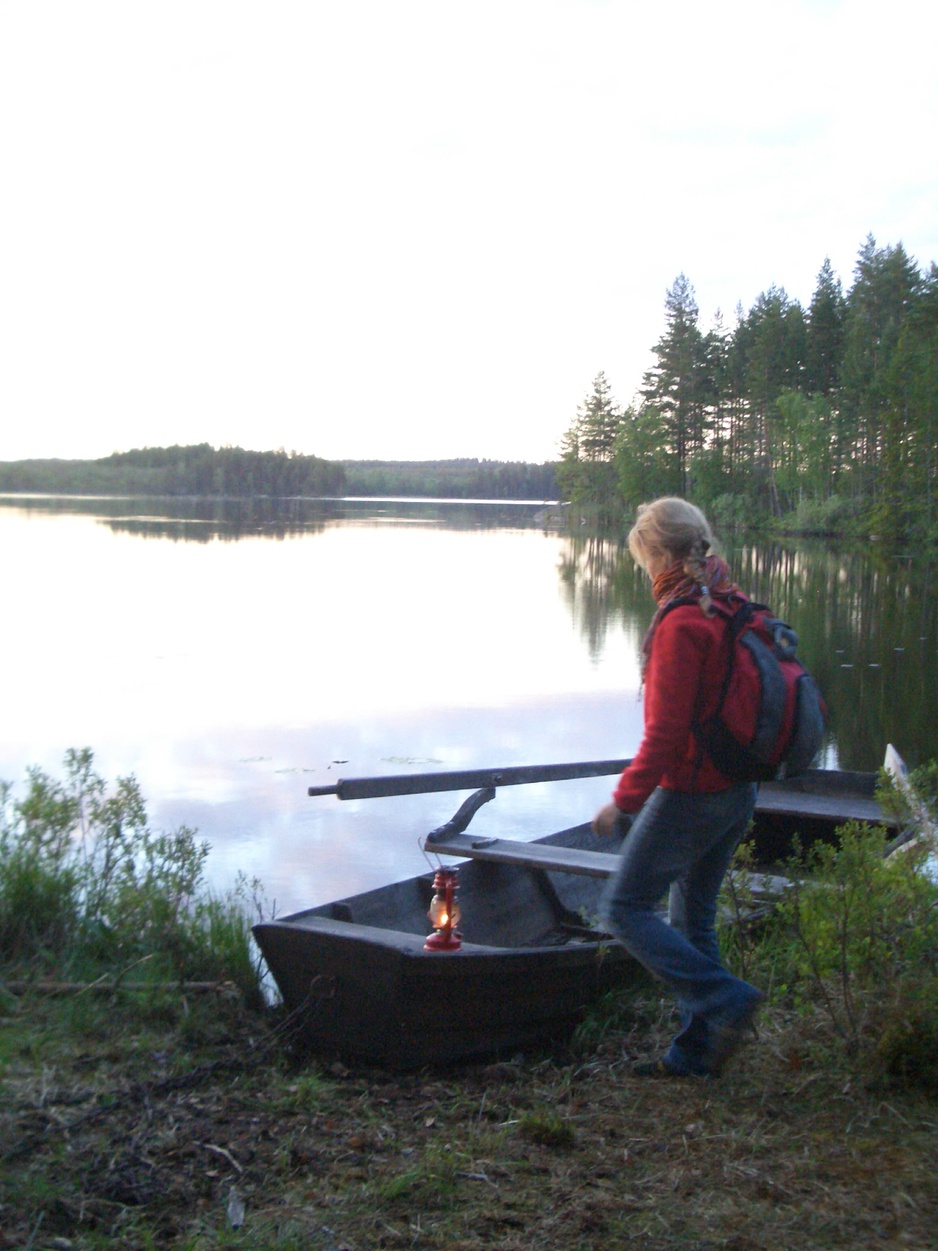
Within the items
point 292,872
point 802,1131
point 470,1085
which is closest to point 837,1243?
point 802,1131

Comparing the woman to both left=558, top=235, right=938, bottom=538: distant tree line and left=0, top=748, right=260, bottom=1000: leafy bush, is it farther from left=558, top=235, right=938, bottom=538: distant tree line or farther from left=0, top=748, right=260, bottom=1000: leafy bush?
left=558, top=235, right=938, bottom=538: distant tree line

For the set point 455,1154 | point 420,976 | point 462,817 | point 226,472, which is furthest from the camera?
point 226,472

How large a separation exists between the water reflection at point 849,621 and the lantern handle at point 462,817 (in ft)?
23.3

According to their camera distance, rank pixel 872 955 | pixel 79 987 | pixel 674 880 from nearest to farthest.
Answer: pixel 674 880, pixel 872 955, pixel 79 987

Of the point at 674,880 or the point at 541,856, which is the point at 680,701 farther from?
the point at 541,856

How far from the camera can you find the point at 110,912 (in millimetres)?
5828

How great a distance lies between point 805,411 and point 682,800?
6627 cm

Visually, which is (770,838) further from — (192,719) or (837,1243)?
(192,719)

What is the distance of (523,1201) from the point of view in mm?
3117

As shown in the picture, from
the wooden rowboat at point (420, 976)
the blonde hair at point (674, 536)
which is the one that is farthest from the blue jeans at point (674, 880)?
the wooden rowboat at point (420, 976)

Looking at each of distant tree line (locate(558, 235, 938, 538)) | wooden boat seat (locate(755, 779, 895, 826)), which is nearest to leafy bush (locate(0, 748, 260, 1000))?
wooden boat seat (locate(755, 779, 895, 826))

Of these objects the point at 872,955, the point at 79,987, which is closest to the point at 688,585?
the point at 872,955

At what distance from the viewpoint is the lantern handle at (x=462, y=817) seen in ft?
19.9

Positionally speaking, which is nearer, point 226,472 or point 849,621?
point 849,621
